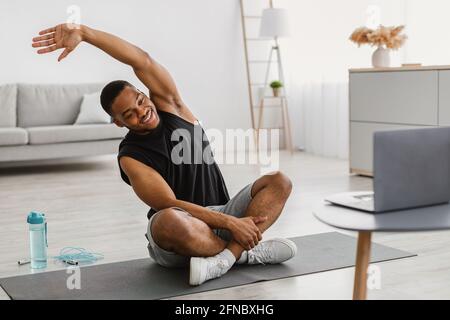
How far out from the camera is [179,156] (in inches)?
117

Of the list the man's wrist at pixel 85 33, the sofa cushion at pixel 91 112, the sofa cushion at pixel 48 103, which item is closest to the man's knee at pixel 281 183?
the man's wrist at pixel 85 33

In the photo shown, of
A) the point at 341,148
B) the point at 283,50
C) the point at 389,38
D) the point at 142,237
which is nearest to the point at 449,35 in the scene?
the point at 389,38

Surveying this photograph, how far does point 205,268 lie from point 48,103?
4407 mm

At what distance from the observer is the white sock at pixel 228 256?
285 centimetres

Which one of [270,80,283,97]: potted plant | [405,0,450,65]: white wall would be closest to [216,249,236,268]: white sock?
[405,0,450,65]: white wall

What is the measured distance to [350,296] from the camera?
2.64 meters

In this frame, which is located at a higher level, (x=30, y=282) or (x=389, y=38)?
(x=389, y=38)

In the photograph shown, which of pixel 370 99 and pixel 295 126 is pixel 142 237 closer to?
pixel 370 99

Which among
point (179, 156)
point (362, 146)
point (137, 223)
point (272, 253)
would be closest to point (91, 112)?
point (362, 146)

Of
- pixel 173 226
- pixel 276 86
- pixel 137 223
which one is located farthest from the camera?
pixel 276 86

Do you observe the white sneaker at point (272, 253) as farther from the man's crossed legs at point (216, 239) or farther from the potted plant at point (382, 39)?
the potted plant at point (382, 39)

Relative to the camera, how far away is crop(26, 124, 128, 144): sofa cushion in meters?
6.27

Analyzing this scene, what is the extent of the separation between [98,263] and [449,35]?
12.2 feet

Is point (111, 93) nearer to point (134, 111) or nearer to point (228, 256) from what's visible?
point (134, 111)
